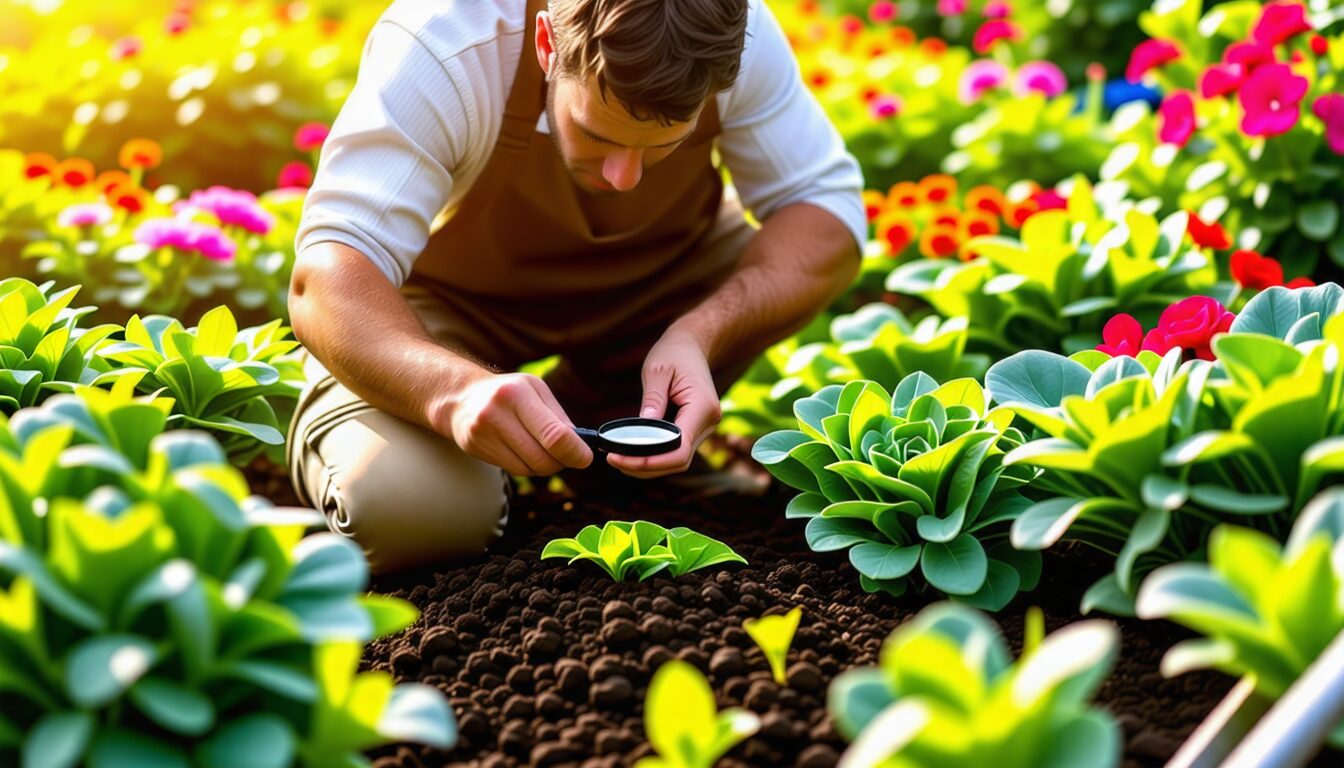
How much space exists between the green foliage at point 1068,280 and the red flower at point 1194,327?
0.35 meters

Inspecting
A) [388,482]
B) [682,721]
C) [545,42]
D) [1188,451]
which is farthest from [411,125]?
[1188,451]

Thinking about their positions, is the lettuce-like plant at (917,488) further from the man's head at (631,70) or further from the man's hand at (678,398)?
the man's head at (631,70)

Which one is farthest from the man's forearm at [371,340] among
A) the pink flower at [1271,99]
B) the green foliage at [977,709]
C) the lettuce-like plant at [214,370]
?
the pink flower at [1271,99]

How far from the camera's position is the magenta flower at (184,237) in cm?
291

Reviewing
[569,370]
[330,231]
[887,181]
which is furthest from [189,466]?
[887,181]

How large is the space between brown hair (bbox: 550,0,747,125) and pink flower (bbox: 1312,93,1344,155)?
5.33 feet

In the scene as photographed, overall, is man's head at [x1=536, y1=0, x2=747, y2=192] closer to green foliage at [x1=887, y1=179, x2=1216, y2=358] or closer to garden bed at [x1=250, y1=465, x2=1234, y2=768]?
garden bed at [x1=250, y1=465, x2=1234, y2=768]

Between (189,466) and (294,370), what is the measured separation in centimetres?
111

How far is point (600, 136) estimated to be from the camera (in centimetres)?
206

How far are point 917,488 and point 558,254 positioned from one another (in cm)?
97

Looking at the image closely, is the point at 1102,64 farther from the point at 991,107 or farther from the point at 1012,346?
the point at 1012,346

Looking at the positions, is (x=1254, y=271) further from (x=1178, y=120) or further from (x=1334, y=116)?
(x=1178, y=120)

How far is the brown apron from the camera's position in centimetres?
238

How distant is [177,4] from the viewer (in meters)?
5.41
